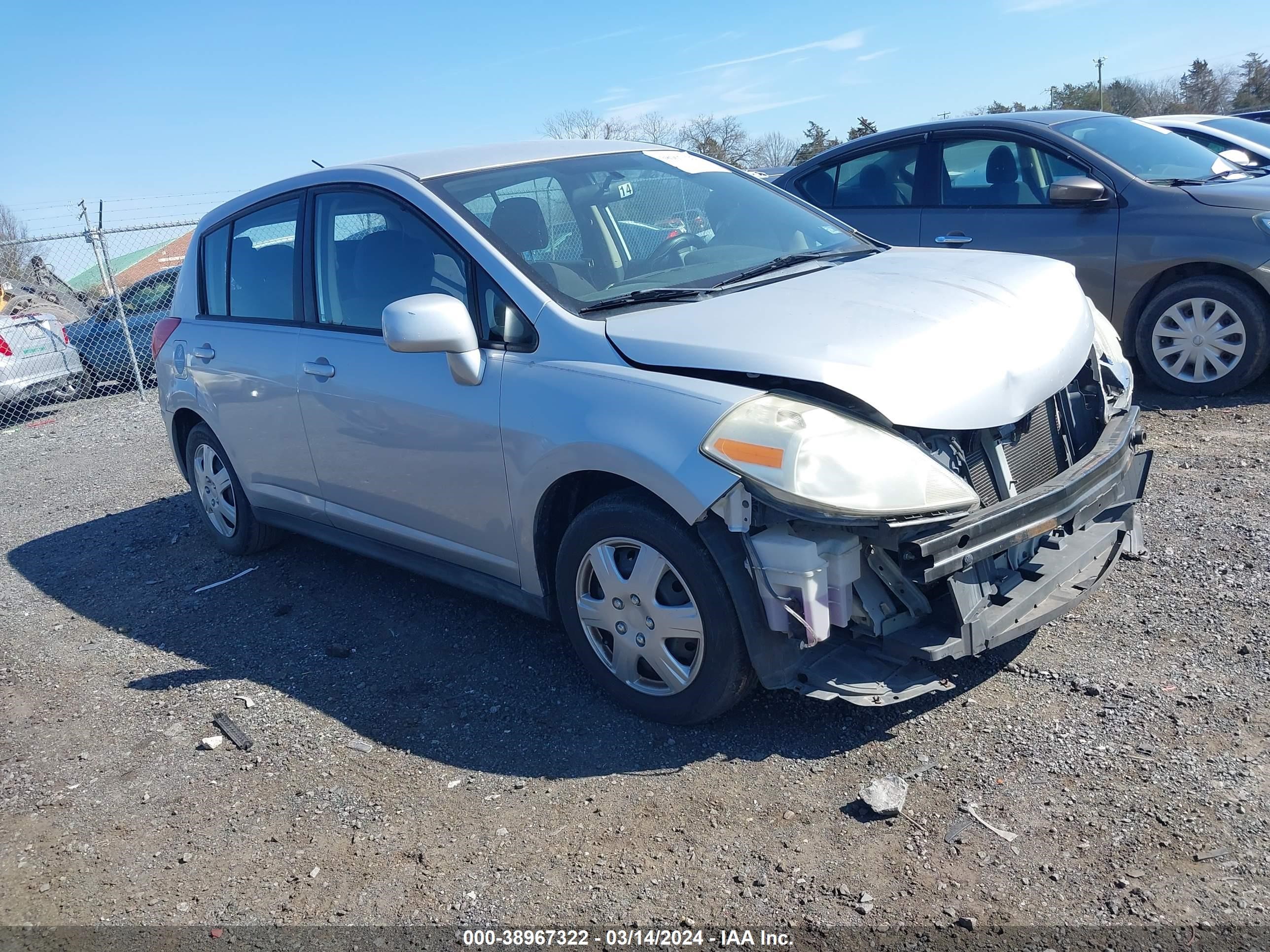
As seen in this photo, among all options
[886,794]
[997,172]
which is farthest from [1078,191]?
[886,794]

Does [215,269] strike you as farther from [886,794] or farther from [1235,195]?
[1235,195]

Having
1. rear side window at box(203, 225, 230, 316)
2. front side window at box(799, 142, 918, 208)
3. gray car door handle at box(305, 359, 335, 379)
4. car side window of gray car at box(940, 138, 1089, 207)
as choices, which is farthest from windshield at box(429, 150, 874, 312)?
front side window at box(799, 142, 918, 208)

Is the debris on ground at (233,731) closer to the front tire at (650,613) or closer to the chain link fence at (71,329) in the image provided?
the front tire at (650,613)

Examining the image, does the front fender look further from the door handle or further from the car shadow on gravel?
the door handle

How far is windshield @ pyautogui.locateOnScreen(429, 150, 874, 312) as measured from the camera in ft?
12.7

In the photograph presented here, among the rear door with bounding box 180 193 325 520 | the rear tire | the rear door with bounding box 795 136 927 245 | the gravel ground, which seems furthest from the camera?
the rear door with bounding box 795 136 927 245

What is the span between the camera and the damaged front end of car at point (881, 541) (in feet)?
9.68

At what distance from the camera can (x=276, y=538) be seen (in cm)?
596

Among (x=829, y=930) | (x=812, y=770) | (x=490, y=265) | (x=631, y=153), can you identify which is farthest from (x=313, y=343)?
(x=829, y=930)

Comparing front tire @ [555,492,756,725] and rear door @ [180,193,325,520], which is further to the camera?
rear door @ [180,193,325,520]

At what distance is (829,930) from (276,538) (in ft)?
14.0

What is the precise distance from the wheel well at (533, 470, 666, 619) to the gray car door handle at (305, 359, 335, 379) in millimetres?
1333

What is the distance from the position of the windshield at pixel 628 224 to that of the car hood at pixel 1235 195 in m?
3.28

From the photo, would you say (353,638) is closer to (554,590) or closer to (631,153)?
(554,590)
